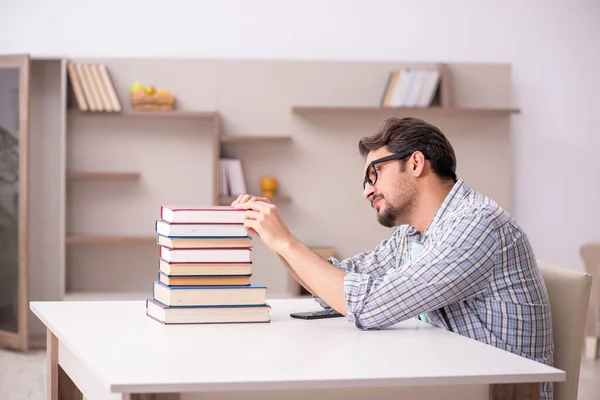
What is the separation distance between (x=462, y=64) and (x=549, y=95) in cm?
68

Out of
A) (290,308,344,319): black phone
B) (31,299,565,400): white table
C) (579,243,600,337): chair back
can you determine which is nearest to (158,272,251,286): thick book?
(31,299,565,400): white table

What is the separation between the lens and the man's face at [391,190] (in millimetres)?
2082

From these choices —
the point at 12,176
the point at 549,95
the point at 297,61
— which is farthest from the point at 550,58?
the point at 12,176

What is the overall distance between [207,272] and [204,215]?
133 mm

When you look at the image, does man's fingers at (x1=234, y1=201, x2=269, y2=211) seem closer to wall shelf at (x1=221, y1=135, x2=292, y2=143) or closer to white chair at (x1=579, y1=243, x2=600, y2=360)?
wall shelf at (x1=221, y1=135, x2=292, y2=143)

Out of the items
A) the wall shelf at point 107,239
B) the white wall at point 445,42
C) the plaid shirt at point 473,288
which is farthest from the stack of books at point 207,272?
the white wall at point 445,42

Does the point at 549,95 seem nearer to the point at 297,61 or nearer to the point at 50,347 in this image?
the point at 297,61

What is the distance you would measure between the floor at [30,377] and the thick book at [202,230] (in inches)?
90.6

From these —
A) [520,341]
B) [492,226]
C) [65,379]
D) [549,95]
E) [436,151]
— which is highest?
[549,95]

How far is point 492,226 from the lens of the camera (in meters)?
1.84

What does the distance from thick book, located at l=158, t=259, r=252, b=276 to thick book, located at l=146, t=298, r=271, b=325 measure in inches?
3.1

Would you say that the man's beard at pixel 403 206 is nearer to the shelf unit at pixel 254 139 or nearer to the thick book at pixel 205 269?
the thick book at pixel 205 269

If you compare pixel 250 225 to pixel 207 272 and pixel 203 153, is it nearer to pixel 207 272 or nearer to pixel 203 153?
pixel 207 272

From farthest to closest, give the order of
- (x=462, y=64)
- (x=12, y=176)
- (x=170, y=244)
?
(x=462, y=64) < (x=12, y=176) < (x=170, y=244)
